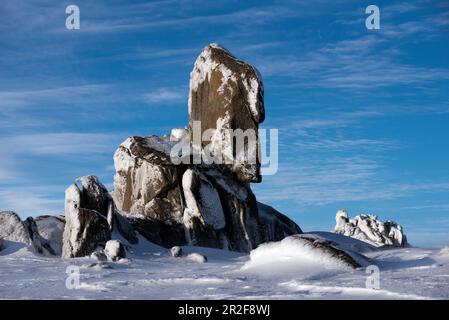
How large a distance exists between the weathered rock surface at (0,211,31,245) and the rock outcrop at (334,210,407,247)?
25068 mm

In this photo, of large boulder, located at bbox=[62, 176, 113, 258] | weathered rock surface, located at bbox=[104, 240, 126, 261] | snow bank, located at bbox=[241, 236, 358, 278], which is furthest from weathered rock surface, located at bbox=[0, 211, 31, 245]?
snow bank, located at bbox=[241, 236, 358, 278]

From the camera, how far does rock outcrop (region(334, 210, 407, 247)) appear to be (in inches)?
1616

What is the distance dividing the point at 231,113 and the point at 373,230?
57.9 ft

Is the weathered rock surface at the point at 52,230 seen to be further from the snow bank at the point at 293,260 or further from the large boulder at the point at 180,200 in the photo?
the snow bank at the point at 293,260

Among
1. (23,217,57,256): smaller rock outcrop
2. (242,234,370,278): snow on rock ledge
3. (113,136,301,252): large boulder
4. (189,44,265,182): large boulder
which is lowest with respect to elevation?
(242,234,370,278): snow on rock ledge

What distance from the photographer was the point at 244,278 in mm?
12328

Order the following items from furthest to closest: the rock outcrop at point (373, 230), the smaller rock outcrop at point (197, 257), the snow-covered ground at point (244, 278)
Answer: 1. the rock outcrop at point (373, 230)
2. the smaller rock outcrop at point (197, 257)
3. the snow-covered ground at point (244, 278)

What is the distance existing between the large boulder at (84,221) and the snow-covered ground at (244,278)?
2.29m

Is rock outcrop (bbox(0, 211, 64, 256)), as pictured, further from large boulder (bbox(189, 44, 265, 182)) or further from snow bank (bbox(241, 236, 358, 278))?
snow bank (bbox(241, 236, 358, 278))

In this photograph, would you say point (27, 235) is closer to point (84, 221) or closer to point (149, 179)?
point (84, 221)

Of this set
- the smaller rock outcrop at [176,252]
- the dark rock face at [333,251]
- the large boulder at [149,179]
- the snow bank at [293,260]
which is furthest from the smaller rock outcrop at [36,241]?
the dark rock face at [333,251]

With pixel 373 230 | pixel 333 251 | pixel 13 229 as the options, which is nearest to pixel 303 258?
pixel 333 251

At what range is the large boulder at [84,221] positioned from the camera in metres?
19.6
